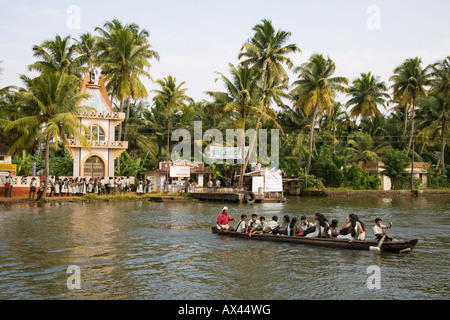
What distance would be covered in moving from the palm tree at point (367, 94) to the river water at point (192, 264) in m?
34.6

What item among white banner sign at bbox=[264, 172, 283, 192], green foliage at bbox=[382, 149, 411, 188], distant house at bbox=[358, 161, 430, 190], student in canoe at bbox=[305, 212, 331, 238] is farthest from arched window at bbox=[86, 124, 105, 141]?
green foliage at bbox=[382, 149, 411, 188]

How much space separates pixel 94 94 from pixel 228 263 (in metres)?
29.5

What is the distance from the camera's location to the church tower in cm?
3791


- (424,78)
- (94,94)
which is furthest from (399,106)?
(94,94)

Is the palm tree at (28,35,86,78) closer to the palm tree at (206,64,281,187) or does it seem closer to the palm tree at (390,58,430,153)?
the palm tree at (206,64,281,187)

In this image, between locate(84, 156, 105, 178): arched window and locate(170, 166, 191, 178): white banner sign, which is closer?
locate(170, 166, 191, 178): white banner sign

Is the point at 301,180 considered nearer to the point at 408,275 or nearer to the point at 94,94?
the point at 94,94

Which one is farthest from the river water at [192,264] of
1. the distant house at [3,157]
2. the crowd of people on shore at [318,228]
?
the distant house at [3,157]

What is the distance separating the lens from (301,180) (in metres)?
46.2

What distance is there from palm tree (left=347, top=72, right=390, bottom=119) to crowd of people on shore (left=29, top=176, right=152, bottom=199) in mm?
29964

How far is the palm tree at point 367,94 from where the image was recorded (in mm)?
54938

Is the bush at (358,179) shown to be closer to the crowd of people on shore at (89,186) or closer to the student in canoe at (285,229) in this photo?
the crowd of people on shore at (89,186)

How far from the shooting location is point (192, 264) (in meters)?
13.9
